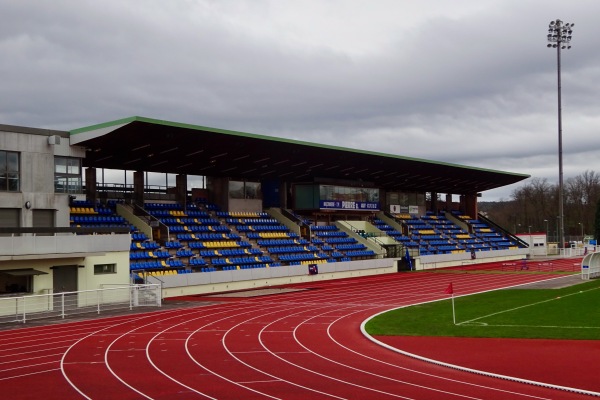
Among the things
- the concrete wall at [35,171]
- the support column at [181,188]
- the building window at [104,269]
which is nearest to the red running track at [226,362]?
the building window at [104,269]

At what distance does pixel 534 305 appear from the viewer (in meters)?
30.2

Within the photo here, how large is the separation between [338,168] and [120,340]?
129 feet

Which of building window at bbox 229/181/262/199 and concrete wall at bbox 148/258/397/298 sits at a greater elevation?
building window at bbox 229/181/262/199

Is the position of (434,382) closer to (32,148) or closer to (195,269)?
(32,148)

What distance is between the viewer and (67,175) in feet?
116

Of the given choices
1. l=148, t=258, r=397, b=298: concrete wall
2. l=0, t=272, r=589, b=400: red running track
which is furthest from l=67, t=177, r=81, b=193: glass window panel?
l=0, t=272, r=589, b=400: red running track

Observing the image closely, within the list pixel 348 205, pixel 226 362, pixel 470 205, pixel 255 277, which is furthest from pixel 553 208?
pixel 226 362

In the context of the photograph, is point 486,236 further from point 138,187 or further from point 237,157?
point 138,187

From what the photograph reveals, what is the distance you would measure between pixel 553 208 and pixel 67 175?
112181mm

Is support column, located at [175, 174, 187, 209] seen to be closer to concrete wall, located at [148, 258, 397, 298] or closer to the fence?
concrete wall, located at [148, 258, 397, 298]

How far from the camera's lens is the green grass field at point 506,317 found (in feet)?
74.3

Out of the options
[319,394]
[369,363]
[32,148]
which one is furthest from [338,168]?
[319,394]

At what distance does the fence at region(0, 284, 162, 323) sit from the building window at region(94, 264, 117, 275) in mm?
902

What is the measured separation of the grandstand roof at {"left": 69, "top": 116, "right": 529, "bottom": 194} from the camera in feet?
125
